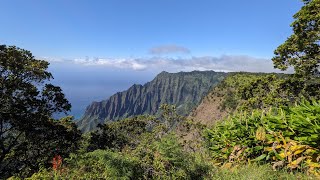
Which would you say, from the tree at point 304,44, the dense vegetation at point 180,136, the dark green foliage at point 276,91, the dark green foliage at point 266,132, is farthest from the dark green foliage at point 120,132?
the dark green foliage at point 266,132

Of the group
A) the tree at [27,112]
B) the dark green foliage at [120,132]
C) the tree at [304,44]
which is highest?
the tree at [304,44]

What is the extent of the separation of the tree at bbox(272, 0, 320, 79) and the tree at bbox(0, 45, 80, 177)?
1577cm

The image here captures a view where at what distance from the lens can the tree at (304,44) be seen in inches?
663

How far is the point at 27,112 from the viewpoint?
67.5ft

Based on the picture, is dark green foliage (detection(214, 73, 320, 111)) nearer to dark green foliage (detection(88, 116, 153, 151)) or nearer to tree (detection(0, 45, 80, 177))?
dark green foliage (detection(88, 116, 153, 151))

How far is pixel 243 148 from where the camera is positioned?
678cm

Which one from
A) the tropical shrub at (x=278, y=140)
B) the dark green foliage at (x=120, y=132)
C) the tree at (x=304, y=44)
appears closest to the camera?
the tropical shrub at (x=278, y=140)

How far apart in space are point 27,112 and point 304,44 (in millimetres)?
18283

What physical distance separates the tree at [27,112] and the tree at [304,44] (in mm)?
15765

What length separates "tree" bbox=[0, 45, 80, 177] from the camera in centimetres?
1908

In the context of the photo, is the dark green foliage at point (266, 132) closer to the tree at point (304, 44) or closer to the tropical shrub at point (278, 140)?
the tropical shrub at point (278, 140)

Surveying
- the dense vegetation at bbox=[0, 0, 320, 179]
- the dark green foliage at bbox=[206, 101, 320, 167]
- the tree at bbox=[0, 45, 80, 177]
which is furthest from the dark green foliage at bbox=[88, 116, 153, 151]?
the dark green foliage at bbox=[206, 101, 320, 167]

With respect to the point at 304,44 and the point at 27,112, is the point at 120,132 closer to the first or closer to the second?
the point at 27,112

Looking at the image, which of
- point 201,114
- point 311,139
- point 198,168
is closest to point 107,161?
point 198,168
